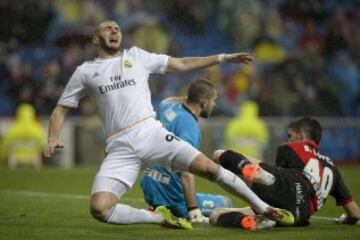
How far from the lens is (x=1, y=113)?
20422mm

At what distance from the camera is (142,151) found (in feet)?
25.4

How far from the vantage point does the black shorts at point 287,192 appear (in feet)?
25.9

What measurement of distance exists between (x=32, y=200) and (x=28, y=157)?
832 cm

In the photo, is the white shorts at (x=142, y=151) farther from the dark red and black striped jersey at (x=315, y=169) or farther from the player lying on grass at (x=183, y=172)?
the dark red and black striped jersey at (x=315, y=169)

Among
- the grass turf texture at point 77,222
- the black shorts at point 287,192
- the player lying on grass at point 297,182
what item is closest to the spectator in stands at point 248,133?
the grass turf texture at point 77,222

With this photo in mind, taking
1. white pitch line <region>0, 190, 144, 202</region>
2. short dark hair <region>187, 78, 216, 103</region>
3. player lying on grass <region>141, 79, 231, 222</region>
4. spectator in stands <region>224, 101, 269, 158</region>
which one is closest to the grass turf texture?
white pitch line <region>0, 190, 144, 202</region>

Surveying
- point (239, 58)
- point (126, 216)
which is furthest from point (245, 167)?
point (126, 216)

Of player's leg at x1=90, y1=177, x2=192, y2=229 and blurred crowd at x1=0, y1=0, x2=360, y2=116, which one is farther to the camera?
blurred crowd at x1=0, y1=0, x2=360, y2=116

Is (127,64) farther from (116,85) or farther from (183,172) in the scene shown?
(183,172)

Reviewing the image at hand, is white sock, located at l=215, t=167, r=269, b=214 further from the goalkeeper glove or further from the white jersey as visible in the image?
the goalkeeper glove

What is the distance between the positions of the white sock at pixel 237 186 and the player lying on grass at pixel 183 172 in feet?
2.72

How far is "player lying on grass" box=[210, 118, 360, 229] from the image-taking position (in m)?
7.90

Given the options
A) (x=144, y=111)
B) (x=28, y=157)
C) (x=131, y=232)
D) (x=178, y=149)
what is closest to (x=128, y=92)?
(x=144, y=111)

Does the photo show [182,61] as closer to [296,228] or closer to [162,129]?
[162,129]
